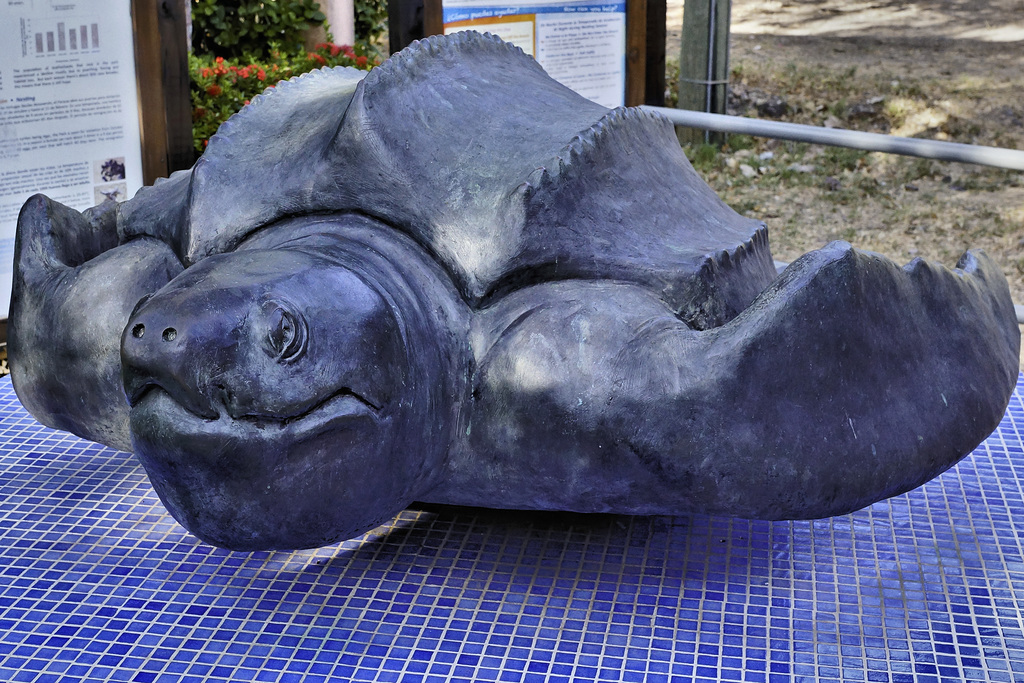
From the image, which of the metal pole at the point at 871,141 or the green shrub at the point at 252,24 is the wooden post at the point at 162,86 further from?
the green shrub at the point at 252,24

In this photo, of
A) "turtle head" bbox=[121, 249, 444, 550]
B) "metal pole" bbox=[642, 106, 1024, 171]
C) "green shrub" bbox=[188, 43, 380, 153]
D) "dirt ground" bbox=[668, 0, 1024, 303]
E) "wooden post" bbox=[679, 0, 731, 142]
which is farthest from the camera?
"wooden post" bbox=[679, 0, 731, 142]

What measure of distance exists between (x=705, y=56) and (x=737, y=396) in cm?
430

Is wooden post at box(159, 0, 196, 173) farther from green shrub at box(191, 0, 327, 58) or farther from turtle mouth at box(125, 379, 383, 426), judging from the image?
green shrub at box(191, 0, 327, 58)

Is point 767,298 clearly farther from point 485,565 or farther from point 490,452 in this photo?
point 485,565

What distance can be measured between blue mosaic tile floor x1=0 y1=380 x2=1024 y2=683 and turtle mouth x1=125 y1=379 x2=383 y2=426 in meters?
0.33

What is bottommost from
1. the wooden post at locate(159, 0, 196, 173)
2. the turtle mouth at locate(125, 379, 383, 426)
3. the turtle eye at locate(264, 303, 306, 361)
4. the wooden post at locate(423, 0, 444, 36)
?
the turtle mouth at locate(125, 379, 383, 426)

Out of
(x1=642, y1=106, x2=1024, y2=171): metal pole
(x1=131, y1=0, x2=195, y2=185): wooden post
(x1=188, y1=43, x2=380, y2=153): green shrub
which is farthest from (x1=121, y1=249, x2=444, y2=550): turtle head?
(x1=188, y1=43, x2=380, y2=153): green shrub

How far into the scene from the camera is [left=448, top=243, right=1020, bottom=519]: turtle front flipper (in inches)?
53.7

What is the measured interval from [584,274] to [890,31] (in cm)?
682

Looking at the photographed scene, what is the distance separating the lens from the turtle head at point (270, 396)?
1274 mm

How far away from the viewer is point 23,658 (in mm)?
1444

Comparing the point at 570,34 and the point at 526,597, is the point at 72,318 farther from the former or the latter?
the point at 570,34

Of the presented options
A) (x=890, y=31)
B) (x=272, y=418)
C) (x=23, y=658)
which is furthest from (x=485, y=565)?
(x=890, y=31)

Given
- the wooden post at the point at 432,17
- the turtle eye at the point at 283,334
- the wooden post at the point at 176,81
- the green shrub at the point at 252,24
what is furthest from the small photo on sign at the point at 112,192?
the green shrub at the point at 252,24
